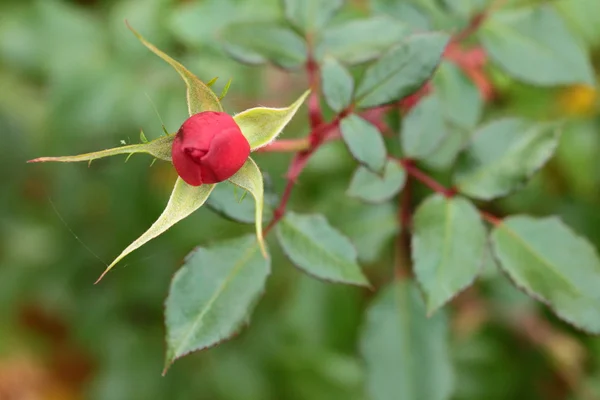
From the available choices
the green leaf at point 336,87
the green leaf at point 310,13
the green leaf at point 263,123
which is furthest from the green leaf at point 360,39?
the green leaf at point 263,123

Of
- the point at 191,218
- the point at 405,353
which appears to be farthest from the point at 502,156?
the point at 191,218

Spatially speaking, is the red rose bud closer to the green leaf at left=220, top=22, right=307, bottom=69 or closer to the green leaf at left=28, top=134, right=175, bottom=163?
the green leaf at left=28, top=134, right=175, bottom=163

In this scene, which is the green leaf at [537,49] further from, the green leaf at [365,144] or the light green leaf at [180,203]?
the light green leaf at [180,203]

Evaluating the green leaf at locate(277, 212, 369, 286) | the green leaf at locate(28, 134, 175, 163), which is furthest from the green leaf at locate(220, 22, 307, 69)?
the green leaf at locate(28, 134, 175, 163)

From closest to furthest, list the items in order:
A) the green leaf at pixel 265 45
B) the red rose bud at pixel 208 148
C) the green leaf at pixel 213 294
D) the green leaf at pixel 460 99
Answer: the red rose bud at pixel 208 148 → the green leaf at pixel 213 294 → the green leaf at pixel 265 45 → the green leaf at pixel 460 99

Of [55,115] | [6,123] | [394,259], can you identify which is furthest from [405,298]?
[6,123]

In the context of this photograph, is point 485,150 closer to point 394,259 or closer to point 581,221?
point 394,259

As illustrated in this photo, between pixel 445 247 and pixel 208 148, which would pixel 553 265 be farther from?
pixel 208 148
